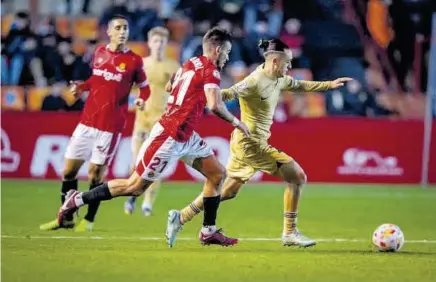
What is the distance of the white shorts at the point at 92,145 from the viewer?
12.4m

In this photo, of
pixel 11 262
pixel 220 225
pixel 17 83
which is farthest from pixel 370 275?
pixel 17 83

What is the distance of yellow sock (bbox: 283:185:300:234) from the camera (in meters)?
10.8

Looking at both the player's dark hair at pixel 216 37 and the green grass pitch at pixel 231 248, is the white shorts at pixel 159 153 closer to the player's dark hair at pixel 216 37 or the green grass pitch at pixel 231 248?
the green grass pitch at pixel 231 248

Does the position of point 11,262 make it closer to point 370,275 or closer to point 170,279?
point 170,279

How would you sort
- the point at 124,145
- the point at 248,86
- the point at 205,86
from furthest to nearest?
the point at 124,145
the point at 248,86
the point at 205,86

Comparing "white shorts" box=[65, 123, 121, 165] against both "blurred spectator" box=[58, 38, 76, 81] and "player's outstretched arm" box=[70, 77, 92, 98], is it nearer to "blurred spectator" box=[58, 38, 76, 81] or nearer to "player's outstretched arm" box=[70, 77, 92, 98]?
"player's outstretched arm" box=[70, 77, 92, 98]

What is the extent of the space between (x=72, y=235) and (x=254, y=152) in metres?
2.25

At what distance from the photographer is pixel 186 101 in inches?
410

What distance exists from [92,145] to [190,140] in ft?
7.57

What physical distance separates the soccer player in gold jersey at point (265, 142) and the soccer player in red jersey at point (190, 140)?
0.95 feet

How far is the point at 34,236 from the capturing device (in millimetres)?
11398

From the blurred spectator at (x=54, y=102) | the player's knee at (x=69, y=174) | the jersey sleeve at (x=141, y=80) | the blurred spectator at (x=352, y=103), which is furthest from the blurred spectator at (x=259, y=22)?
the player's knee at (x=69, y=174)

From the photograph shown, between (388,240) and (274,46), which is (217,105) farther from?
(388,240)

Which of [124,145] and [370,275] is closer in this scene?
[370,275]
